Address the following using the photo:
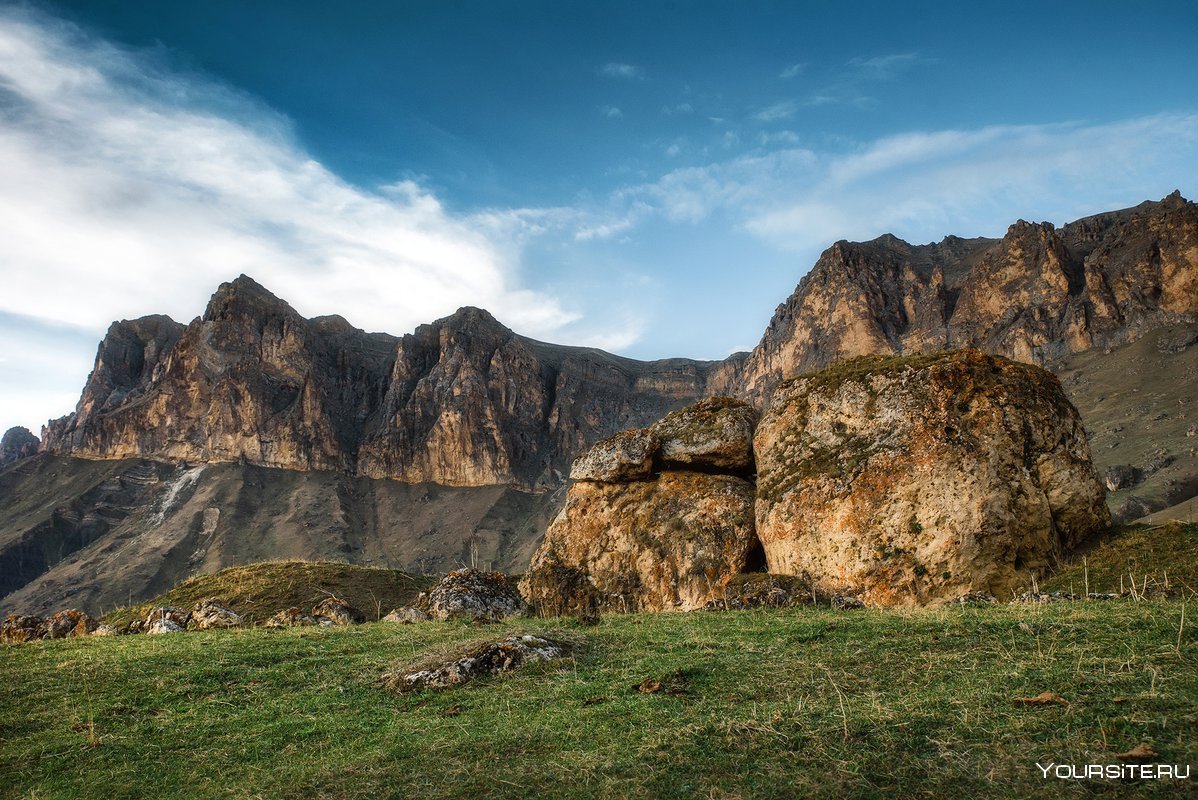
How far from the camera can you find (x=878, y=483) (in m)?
17.8

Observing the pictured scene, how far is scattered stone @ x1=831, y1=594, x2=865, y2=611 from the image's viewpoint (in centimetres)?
1507

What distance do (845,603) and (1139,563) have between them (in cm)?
618

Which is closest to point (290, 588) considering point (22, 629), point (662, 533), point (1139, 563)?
point (22, 629)

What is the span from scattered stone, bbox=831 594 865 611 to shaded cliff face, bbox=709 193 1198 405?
125 meters

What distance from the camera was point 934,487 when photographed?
1694 cm

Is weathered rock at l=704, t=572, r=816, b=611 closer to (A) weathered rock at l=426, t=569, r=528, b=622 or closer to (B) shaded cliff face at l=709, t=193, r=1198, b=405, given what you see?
(A) weathered rock at l=426, t=569, r=528, b=622

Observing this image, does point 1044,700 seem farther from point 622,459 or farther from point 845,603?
point 622,459

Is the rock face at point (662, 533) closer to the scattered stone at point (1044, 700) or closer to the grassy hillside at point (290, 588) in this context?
the grassy hillside at point (290, 588)

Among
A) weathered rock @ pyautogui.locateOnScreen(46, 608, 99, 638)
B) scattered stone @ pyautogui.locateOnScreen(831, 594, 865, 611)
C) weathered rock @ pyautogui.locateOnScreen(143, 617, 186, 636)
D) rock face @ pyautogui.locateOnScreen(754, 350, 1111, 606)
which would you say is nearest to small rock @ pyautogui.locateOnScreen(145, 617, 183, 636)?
weathered rock @ pyautogui.locateOnScreen(143, 617, 186, 636)

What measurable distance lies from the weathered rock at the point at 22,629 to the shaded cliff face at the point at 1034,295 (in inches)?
5097

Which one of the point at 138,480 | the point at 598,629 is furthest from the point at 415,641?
the point at 138,480

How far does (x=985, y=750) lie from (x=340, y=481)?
194m

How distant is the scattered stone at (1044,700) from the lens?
21.1 ft

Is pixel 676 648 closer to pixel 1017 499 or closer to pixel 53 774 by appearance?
pixel 53 774
